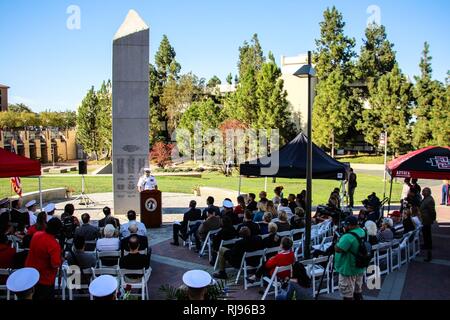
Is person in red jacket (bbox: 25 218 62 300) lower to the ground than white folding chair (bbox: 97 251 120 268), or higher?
higher

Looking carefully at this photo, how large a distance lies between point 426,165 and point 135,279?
27.3 ft

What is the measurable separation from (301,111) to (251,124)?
42.6 feet

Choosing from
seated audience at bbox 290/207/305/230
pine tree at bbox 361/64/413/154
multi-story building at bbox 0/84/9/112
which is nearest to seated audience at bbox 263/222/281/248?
seated audience at bbox 290/207/305/230

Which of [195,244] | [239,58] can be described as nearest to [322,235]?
[195,244]

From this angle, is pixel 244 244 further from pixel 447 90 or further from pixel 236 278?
pixel 447 90

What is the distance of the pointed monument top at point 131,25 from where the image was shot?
14884 millimetres

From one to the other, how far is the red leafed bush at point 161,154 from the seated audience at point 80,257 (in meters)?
34.6

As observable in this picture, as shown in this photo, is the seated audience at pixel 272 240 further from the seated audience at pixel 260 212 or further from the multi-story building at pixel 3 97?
the multi-story building at pixel 3 97

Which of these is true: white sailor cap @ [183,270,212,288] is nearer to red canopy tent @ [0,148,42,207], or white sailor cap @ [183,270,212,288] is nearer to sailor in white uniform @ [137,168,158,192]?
red canopy tent @ [0,148,42,207]

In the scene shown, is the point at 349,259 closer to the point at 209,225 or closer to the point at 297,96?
the point at 209,225

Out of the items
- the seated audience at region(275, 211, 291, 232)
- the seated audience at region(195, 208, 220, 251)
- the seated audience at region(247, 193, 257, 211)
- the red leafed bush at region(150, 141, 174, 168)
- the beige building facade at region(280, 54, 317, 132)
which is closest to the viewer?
the seated audience at region(275, 211, 291, 232)

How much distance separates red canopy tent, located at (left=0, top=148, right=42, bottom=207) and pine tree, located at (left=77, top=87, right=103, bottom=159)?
43.5 metres

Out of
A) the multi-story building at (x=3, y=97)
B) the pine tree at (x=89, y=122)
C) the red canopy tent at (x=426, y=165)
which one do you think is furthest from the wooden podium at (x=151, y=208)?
the multi-story building at (x=3, y=97)

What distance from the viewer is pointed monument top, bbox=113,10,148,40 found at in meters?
14.9
